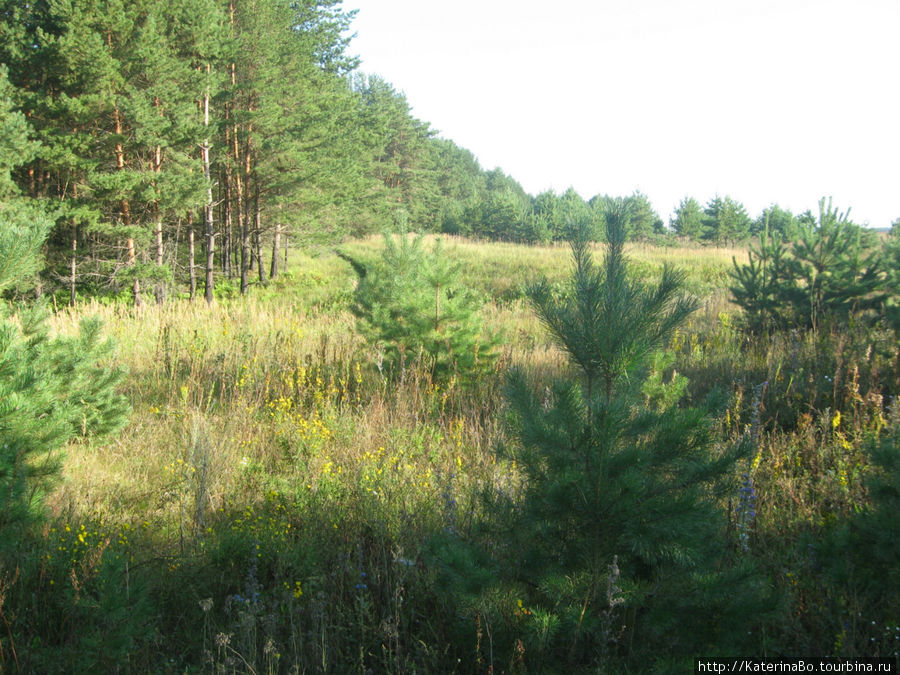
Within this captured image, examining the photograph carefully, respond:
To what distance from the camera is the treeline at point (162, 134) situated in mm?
14883

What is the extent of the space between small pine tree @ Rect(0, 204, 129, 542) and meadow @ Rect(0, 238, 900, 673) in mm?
250

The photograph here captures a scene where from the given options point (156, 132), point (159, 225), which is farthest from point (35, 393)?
point (159, 225)

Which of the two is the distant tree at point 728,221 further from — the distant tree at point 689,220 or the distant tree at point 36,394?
the distant tree at point 36,394

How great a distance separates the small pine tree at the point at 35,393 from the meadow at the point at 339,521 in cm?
25

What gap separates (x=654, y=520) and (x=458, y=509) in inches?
63.8

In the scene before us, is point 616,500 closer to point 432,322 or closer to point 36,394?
point 36,394

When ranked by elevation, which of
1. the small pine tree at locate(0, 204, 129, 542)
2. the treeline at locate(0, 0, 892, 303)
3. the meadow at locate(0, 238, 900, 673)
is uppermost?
the treeline at locate(0, 0, 892, 303)

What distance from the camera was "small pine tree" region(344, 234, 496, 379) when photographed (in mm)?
5609

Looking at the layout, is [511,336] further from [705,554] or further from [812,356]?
[705,554]

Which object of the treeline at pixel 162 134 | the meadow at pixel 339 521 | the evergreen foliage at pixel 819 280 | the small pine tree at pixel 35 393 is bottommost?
the meadow at pixel 339 521

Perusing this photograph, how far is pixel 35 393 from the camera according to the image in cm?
288

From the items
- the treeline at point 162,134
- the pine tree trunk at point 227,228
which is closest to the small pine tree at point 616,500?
the treeline at point 162,134

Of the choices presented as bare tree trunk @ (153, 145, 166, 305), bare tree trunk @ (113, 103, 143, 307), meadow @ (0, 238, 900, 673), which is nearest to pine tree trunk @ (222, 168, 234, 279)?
bare tree trunk @ (153, 145, 166, 305)

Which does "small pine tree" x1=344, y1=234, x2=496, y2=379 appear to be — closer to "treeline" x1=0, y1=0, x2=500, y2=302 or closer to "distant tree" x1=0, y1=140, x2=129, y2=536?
"distant tree" x1=0, y1=140, x2=129, y2=536
